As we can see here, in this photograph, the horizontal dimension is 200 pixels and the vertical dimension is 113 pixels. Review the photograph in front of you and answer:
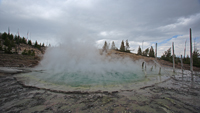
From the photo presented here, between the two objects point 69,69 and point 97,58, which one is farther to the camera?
point 97,58

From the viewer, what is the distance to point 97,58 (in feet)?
40.7

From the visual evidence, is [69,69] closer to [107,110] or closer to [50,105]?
[50,105]

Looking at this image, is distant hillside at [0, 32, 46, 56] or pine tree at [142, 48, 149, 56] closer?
distant hillside at [0, 32, 46, 56]

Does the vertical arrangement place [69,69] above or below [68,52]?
below

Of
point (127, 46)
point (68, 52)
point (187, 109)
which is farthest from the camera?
point (127, 46)

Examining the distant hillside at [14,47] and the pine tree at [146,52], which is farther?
the pine tree at [146,52]

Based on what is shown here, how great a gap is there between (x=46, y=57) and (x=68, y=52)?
4.76m

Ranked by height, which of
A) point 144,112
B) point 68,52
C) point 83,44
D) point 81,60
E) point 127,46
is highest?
point 127,46

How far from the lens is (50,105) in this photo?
2896 mm

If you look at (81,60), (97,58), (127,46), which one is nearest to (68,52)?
(81,60)

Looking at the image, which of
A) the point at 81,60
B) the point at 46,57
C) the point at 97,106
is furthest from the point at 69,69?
the point at 97,106

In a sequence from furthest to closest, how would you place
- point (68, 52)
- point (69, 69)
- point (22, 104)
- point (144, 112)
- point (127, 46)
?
1. point (127, 46)
2. point (68, 52)
3. point (69, 69)
4. point (22, 104)
5. point (144, 112)

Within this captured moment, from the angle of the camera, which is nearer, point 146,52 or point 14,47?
point 14,47

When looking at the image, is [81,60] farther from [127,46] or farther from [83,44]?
[127,46]
